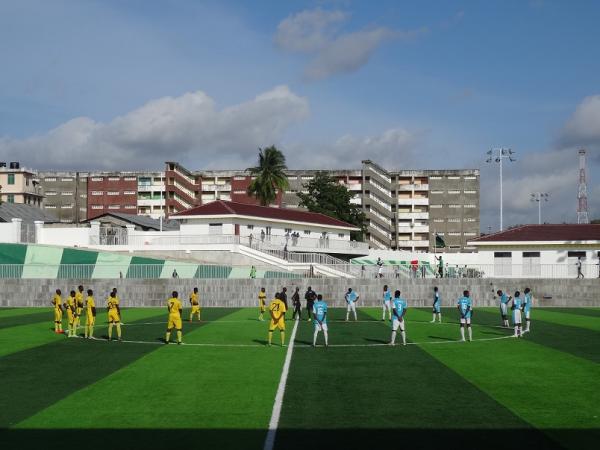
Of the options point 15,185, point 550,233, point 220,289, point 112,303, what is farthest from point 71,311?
point 15,185

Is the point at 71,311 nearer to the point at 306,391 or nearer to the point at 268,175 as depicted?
the point at 306,391

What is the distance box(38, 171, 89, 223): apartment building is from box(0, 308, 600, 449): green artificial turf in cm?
10530

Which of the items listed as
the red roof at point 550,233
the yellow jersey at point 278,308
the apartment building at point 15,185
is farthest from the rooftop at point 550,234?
the apartment building at point 15,185

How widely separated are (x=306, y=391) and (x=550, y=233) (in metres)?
53.6

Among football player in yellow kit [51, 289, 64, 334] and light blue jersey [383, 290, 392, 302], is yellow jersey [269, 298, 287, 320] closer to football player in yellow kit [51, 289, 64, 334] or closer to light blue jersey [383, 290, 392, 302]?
light blue jersey [383, 290, 392, 302]

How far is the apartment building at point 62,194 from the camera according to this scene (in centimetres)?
12950

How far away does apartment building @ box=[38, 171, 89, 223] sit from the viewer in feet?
425

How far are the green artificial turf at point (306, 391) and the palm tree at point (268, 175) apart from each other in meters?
71.3

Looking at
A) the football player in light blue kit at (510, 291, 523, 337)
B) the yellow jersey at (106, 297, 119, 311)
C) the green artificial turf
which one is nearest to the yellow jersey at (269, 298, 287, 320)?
the green artificial turf

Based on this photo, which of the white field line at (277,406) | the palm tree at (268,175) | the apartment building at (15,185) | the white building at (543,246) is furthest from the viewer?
the apartment building at (15,185)

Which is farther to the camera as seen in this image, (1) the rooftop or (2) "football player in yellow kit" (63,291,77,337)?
(1) the rooftop

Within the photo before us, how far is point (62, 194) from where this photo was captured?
130625 mm

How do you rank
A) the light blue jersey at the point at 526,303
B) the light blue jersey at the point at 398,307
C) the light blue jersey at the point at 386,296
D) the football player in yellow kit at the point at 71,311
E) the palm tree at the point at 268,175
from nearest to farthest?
the light blue jersey at the point at 398,307, the football player in yellow kit at the point at 71,311, the light blue jersey at the point at 526,303, the light blue jersey at the point at 386,296, the palm tree at the point at 268,175

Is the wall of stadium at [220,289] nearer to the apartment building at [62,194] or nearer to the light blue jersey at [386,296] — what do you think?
the light blue jersey at [386,296]
